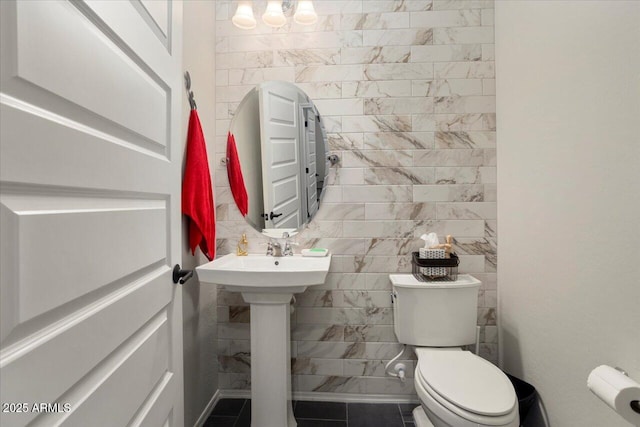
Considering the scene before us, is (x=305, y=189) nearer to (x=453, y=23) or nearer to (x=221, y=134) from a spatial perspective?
(x=221, y=134)

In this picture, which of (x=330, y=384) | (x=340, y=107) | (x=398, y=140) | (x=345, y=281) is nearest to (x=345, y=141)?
(x=340, y=107)

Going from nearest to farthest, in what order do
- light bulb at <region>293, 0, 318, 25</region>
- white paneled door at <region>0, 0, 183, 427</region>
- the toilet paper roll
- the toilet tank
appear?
white paneled door at <region>0, 0, 183, 427</region>
the toilet paper roll
the toilet tank
light bulb at <region>293, 0, 318, 25</region>

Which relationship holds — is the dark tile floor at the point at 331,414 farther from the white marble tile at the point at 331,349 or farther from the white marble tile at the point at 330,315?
the white marble tile at the point at 330,315

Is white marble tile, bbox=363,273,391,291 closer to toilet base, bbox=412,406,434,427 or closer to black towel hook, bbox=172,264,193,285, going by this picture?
toilet base, bbox=412,406,434,427

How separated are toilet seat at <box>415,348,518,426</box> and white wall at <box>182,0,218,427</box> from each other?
1.12 metres

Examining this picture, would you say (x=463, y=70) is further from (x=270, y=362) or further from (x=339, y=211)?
(x=270, y=362)

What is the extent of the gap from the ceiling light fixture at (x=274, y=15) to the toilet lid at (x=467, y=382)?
1902mm

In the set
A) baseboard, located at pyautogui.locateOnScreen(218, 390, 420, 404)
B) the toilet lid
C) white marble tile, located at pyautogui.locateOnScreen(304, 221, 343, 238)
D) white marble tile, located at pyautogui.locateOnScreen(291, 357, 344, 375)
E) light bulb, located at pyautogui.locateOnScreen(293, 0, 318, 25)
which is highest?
light bulb, located at pyautogui.locateOnScreen(293, 0, 318, 25)

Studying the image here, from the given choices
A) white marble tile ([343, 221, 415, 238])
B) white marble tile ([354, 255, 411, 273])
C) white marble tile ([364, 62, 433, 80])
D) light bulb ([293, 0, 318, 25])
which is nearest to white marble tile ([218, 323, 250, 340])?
white marble tile ([354, 255, 411, 273])

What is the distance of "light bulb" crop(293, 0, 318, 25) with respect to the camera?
176 cm

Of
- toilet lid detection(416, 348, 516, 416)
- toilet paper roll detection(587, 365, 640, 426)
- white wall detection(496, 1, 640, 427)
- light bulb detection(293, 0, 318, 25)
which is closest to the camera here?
toilet paper roll detection(587, 365, 640, 426)

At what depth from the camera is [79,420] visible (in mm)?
568

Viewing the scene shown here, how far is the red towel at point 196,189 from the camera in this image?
5.06ft

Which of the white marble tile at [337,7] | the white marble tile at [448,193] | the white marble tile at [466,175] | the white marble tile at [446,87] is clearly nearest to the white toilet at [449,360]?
the white marble tile at [448,193]
